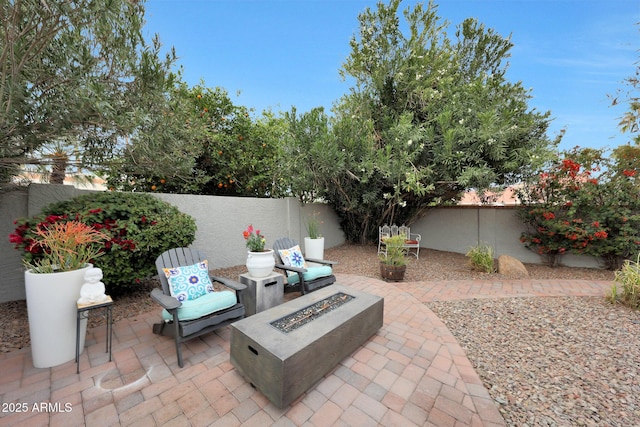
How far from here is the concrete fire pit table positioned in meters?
1.55

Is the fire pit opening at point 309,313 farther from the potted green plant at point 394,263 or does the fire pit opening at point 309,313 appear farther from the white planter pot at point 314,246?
the white planter pot at point 314,246

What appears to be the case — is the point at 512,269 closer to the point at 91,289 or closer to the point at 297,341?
the point at 297,341

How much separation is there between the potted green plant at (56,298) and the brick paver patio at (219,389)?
14cm

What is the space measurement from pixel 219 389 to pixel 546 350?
2.87 metres

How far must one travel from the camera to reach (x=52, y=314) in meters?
1.94

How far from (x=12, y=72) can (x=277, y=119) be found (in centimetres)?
532

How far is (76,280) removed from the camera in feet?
6.65

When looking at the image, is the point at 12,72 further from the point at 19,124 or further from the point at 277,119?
the point at 277,119

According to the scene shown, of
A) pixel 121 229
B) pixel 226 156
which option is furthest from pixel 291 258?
pixel 226 156

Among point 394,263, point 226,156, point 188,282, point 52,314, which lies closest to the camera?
point 52,314

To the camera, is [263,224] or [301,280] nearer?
[301,280]

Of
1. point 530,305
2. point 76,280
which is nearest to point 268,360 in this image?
point 76,280

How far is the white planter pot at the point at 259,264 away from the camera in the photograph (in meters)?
2.73

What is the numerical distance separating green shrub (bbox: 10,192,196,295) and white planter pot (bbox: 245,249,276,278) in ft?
4.09
